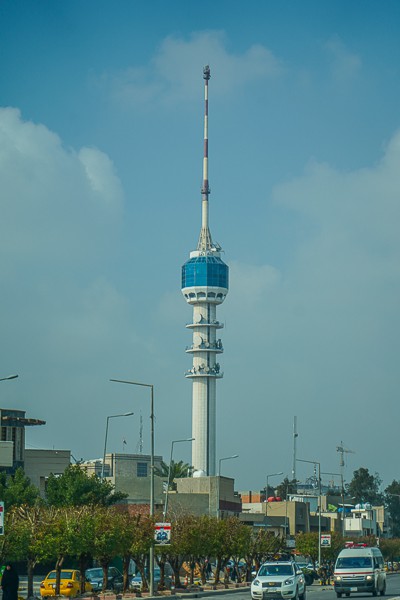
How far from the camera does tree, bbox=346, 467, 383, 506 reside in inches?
→ 7352

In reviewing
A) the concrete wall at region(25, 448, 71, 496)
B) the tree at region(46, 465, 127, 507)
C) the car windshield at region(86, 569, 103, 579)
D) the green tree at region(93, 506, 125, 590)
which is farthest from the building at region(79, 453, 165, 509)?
the green tree at region(93, 506, 125, 590)

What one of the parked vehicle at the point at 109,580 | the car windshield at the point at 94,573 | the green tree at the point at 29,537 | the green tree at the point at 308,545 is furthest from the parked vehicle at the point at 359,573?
the green tree at the point at 308,545

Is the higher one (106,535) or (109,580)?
(106,535)

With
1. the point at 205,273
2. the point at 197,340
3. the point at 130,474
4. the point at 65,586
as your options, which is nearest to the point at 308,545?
the point at 65,586

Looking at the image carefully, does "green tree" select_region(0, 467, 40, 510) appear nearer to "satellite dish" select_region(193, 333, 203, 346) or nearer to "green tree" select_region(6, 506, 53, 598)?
"green tree" select_region(6, 506, 53, 598)

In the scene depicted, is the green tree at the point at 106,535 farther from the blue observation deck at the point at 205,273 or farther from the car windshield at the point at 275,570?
the blue observation deck at the point at 205,273

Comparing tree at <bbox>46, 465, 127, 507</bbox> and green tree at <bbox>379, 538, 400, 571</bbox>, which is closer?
tree at <bbox>46, 465, 127, 507</bbox>

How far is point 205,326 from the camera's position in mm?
188000

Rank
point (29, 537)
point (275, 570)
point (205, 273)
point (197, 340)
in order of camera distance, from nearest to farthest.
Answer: point (275, 570)
point (29, 537)
point (197, 340)
point (205, 273)

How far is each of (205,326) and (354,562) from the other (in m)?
137

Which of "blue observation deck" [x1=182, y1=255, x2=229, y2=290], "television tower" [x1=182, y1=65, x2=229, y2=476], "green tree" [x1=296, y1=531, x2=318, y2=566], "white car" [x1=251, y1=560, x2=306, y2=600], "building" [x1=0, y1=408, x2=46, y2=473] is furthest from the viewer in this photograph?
"blue observation deck" [x1=182, y1=255, x2=229, y2=290]

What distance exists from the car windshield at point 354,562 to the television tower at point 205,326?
417ft

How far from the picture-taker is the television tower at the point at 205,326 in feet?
594

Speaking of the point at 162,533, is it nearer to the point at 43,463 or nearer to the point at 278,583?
the point at 278,583
